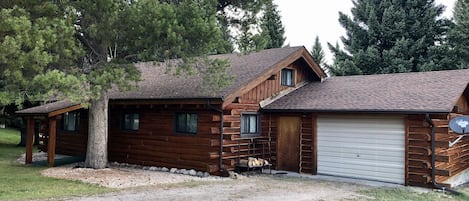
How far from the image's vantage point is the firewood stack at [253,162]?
12.9 m

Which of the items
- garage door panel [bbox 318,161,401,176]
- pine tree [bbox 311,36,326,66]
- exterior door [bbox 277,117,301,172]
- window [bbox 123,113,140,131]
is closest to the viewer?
garage door panel [bbox 318,161,401,176]

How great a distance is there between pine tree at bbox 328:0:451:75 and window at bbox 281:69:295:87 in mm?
11013

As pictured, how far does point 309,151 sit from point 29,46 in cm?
838

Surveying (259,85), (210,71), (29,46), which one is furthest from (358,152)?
(29,46)

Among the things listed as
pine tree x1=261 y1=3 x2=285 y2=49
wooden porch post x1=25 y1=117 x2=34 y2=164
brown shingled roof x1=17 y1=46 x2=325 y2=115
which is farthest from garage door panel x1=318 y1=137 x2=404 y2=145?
pine tree x1=261 y1=3 x2=285 y2=49

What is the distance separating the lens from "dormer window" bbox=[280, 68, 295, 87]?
15.1 m

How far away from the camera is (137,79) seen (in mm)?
10812

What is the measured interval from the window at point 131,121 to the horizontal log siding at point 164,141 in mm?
157

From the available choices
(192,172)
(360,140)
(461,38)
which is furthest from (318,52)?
(192,172)

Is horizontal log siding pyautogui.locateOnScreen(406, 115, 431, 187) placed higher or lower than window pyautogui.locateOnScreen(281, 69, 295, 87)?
lower

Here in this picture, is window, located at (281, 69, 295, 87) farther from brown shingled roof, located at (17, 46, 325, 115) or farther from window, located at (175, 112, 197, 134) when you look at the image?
window, located at (175, 112, 197, 134)

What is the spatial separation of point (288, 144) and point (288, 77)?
107 inches

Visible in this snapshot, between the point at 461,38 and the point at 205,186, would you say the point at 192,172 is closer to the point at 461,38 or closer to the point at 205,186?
the point at 205,186

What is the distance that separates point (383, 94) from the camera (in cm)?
1264
